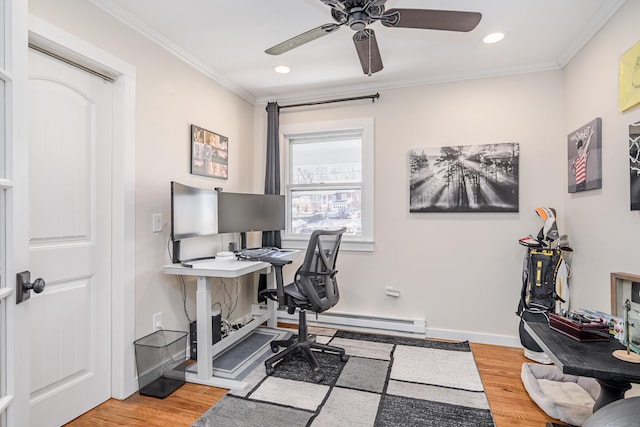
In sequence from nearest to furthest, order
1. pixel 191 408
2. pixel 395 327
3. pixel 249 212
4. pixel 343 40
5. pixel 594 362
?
pixel 594 362, pixel 191 408, pixel 343 40, pixel 249 212, pixel 395 327

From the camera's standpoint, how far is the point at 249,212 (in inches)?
123

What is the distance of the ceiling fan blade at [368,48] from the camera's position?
1.91 metres

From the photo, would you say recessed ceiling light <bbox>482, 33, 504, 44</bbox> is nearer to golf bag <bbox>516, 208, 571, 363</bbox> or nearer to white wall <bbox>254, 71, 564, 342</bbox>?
white wall <bbox>254, 71, 564, 342</bbox>

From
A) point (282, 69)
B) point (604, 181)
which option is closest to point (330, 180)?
point (282, 69)

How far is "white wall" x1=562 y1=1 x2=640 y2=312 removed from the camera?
198 centimetres

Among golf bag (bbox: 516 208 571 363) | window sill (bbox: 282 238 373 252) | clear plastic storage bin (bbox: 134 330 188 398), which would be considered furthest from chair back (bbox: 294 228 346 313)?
golf bag (bbox: 516 208 571 363)

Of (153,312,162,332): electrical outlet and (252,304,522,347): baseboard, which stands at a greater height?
(153,312,162,332): electrical outlet

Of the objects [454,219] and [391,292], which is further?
[391,292]

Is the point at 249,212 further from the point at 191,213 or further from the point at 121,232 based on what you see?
the point at 121,232

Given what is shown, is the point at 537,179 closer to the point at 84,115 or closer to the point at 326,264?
the point at 326,264

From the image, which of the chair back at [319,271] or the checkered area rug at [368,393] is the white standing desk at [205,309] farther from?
the chair back at [319,271]

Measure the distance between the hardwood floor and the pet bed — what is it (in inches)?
2.9

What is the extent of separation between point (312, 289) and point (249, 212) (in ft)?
3.57

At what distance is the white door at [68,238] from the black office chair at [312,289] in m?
1.12
